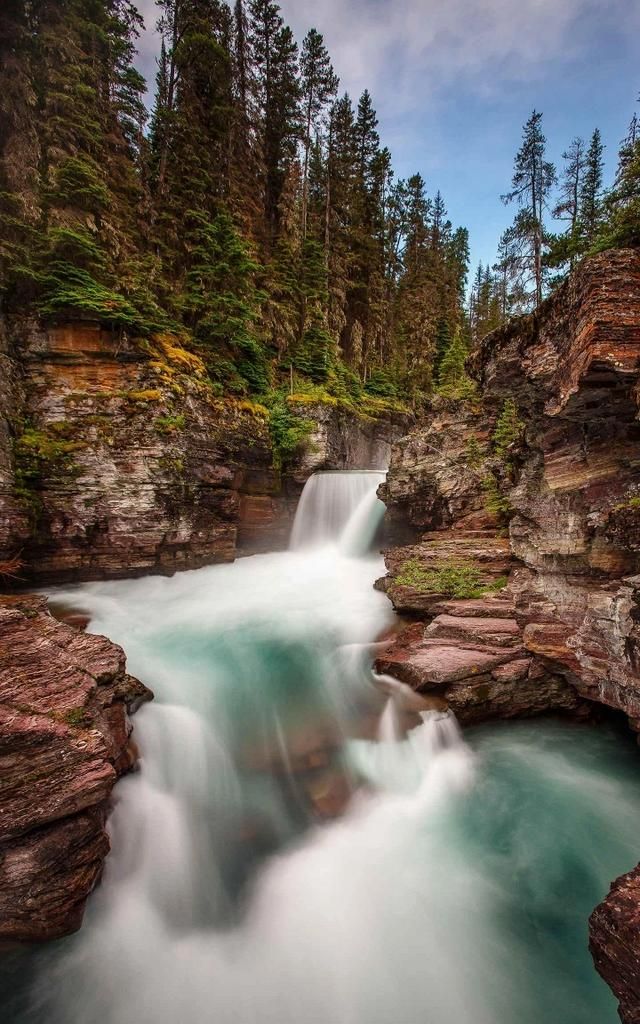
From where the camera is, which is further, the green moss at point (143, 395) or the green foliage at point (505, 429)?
the green moss at point (143, 395)

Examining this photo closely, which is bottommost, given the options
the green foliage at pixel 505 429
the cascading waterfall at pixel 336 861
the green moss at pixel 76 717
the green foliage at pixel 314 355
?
the cascading waterfall at pixel 336 861

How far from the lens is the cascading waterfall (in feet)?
11.7

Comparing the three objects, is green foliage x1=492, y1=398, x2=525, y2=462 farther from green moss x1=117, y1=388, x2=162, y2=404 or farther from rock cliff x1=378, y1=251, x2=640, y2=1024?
green moss x1=117, y1=388, x2=162, y2=404

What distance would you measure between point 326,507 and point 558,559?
30.0 feet

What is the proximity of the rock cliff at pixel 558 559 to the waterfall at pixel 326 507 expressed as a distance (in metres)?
5.51

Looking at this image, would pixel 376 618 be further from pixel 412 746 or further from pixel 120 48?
pixel 120 48

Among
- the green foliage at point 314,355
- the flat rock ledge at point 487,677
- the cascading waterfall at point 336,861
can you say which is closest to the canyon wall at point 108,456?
the cascading waterfall at point 336,861

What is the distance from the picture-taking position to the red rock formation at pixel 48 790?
3.53 m

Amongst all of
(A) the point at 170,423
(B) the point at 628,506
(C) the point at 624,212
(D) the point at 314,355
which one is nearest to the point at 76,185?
(A) the point at 170,423

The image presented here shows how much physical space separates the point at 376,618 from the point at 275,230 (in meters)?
21.1

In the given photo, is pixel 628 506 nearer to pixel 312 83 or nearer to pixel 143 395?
pixel 143 395

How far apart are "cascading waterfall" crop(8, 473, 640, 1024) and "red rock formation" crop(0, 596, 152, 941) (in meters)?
0.50

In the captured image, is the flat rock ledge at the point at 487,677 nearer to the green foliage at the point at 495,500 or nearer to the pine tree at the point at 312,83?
the green foliage at the point at 495,500

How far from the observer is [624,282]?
481 centimetres
